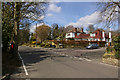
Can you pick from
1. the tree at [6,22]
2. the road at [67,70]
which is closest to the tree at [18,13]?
the tree at [6,22]

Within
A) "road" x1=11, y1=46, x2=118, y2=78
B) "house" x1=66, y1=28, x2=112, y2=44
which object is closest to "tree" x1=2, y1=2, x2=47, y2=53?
"road" x1=11, y1=46, x2=118, y2=78

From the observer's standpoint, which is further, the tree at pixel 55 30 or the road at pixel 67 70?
the tree at pixel 55 30

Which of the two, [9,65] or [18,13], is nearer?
[9,65]

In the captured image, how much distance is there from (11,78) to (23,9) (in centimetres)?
1092

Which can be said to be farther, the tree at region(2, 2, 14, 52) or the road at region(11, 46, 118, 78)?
the tree at region(2, 2, 14, 52)

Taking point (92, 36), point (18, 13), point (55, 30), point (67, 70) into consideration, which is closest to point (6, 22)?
point (18, 13)

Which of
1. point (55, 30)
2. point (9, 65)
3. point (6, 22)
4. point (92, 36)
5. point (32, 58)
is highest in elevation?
point (55, 30)

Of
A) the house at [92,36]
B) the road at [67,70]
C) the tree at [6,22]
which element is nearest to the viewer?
the road at [67,70]

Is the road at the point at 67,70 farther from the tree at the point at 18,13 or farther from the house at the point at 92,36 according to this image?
the house at the point at 92,36

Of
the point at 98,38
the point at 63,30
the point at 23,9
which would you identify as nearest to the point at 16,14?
the point at 23,9

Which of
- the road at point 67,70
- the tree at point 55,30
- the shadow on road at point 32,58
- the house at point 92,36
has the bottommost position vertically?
the shadow on road at point 32,58

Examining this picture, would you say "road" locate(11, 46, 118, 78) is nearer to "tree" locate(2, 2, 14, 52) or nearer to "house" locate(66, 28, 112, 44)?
"tree" locate(2, 2, 14, 52)

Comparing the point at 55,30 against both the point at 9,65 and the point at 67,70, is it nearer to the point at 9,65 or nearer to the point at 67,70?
the point at 9,65

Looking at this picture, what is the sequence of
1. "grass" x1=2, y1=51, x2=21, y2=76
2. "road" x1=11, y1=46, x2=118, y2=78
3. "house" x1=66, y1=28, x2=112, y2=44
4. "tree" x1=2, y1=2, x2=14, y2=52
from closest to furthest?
"road" x1=11, y1=46, x2=118, y2=78 → "grass" x1=2, y1=51, x2=21, y2=76 → "tree" x1=2, y1=2, x2=14, y2=52 → "house" x1=66, y1=28, x2=112, y2=44
